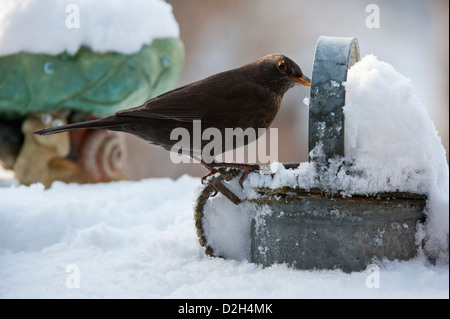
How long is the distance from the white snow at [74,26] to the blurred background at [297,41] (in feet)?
6.67

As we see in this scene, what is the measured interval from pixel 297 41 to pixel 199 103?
4318mm

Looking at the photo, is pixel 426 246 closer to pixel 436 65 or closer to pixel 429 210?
pixel 429 210

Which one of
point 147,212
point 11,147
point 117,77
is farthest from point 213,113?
point 11,147

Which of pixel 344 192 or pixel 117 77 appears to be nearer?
pixel 344 192

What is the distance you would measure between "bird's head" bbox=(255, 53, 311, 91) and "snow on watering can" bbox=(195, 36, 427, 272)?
32 cm

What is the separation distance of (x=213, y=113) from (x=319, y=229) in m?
0.50

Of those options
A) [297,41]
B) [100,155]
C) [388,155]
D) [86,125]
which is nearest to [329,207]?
[388,155]

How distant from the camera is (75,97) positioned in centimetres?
274

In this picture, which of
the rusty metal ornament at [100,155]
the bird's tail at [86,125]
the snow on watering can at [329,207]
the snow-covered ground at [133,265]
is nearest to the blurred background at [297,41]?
the rusty metal ornament at [100,155]

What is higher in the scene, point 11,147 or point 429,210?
point 11,147

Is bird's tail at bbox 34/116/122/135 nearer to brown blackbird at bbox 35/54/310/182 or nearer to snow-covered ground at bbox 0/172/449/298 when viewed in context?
brown blackbird at bbox 35/54/310/182

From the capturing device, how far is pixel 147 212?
2.13 metres

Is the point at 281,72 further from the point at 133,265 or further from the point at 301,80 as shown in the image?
the point at 133,265

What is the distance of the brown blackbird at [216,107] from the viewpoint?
1495 millimetres
